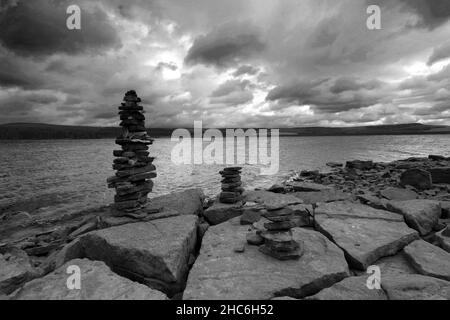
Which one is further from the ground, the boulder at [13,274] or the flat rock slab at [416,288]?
the flat rock slab at [416,288]

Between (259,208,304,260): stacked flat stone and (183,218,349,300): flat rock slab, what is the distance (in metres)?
0.18

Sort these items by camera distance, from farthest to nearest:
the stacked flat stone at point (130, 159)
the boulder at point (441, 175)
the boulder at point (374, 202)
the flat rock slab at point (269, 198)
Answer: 1. the boulder at point (441, 175)
2. the flat rock slab at point (269, 198)
3. the boulder at point (374, 202)
4. the stacked flat stone at point (130, 159)

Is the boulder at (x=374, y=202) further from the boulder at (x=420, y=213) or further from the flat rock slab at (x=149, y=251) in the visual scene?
the flat rock slab at (x=149, y=251)

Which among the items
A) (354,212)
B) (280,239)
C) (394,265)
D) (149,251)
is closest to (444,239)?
(394,265)

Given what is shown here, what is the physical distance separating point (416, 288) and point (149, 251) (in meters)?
6.75

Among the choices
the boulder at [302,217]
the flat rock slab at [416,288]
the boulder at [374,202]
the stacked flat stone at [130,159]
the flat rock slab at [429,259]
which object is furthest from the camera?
the boulder at [374,202]

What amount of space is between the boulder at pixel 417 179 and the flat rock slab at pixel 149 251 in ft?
60.9

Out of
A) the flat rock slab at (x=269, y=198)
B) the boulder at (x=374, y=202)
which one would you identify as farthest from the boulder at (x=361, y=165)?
the flat rock slab at (x=269, y=198)

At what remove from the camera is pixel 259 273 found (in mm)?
6406

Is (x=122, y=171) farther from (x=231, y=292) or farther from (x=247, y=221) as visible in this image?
(x=231, y=292)

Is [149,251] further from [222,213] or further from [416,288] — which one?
[416,288]

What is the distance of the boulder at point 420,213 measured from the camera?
32.9 ft

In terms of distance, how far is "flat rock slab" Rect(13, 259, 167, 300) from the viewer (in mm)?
5512
